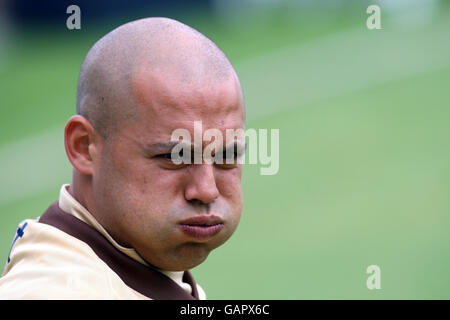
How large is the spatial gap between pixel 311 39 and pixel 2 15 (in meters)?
7.46

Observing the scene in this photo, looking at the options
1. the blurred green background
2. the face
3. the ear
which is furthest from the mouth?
the blurred green background

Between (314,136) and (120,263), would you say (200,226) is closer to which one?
(120,263)

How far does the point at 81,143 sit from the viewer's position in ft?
9.58

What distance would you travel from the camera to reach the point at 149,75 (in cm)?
277

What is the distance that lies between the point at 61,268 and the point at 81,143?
557 millimetres

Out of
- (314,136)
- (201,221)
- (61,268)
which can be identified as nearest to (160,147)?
(201,221)

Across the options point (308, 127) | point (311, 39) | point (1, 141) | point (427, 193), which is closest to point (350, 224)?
point (427, 193)

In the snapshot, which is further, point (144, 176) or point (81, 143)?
point (81, 143)

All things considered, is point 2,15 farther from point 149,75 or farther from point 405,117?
point 149,75

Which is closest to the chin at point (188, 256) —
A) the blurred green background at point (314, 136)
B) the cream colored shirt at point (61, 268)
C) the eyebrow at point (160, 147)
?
the cream colored shirt at point (61, 268)

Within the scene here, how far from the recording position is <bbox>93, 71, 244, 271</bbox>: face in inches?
108

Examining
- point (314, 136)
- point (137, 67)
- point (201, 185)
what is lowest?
point (201, 185)

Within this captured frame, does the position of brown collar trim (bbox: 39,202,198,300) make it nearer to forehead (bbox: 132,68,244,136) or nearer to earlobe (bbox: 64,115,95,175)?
earlobe (bbox: 64,115,95,175)

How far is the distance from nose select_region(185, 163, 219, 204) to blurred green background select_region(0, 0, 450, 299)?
17.3ft
